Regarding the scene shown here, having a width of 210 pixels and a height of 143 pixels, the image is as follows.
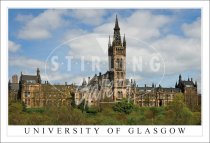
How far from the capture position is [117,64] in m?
11.0

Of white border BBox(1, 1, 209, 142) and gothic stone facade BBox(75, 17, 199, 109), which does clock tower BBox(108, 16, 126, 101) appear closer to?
gothic stone facade BBox(75, 17, 199, 109)

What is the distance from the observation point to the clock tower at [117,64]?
10.9 metres

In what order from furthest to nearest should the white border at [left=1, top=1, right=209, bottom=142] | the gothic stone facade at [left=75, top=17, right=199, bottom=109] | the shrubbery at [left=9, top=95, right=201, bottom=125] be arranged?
the gothic stone facade at [left=75, top=17, right=199, bottom=109] → the shrubbery at [left=9, top=95, right=201, bottom=125] → the white border at [left=1, top=1, right=209, bottom=142]

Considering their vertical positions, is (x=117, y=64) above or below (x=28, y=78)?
above

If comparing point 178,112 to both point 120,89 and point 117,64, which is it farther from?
point 117,64

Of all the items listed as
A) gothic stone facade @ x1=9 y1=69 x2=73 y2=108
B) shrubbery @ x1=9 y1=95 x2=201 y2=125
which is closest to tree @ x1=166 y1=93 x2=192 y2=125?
shrubbery @ x1=9 y1=95 x2=201 y2=125

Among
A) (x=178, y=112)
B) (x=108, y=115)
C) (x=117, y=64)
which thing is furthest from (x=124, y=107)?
(x=178, y=112)

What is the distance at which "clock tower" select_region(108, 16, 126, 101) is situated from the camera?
428 inches

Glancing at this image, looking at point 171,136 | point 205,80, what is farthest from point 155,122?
point 205,80
